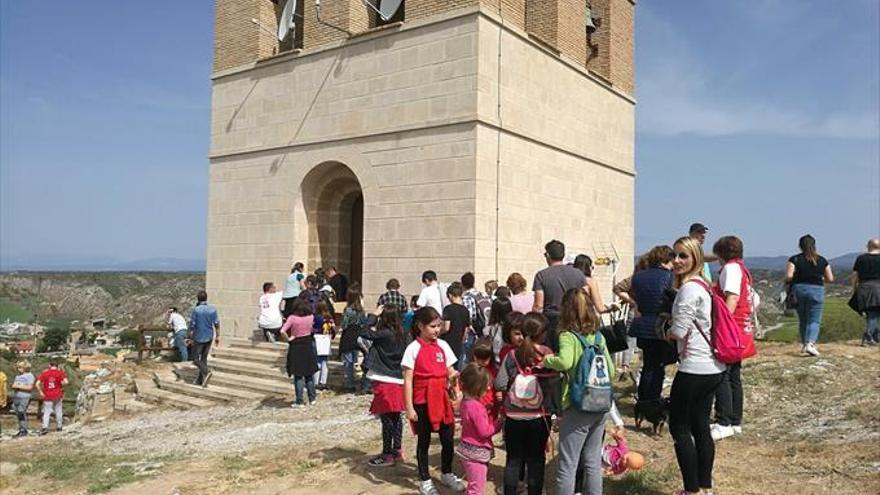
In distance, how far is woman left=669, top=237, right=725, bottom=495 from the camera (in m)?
4.61

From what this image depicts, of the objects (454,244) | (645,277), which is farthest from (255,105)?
(645,277)

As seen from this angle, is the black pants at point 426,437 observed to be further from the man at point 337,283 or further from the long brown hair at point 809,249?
the man at point 337,283

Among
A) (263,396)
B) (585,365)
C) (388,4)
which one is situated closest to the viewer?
(585,365)

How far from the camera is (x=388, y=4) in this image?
46.6 ft

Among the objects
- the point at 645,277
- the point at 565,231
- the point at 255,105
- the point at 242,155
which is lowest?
the point at 645,277

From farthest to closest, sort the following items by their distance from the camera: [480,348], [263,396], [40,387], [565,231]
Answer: [565,231]
[40,387]
[263,396]
[480,348]

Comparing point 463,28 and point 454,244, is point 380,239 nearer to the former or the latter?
point 454,244

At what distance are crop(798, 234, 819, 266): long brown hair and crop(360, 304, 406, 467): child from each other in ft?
19.2

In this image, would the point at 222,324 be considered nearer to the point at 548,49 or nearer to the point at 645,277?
the point at 548,49

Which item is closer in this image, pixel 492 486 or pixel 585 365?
pixel 585 365

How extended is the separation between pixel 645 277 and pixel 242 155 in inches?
461

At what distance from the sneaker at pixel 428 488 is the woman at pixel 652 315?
234cm

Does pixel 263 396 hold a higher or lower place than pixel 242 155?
lower

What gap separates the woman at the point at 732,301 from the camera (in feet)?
16.9
